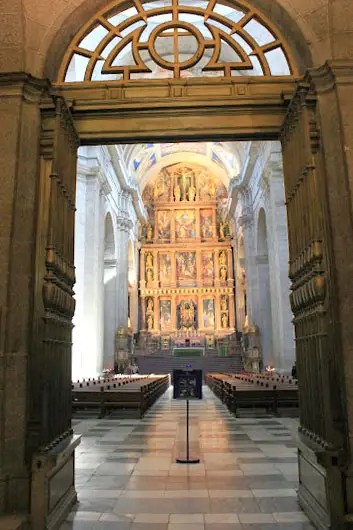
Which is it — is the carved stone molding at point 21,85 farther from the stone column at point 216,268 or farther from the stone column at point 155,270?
the stone column at point 216,268

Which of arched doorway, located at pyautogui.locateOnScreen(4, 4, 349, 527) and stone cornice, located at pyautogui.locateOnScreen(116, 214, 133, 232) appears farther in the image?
stone cornice, located at pyautogui.locateOnScreen(116, 214, 133, 232)

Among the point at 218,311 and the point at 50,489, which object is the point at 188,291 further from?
the point at 50,489

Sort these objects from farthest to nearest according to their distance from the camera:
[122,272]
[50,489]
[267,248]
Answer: [122,272]
[267,248]
[50,489]

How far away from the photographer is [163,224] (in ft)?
127

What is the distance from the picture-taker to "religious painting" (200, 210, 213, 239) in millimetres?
38469

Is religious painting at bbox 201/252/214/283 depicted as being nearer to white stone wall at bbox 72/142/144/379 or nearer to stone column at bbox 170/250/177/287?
stone column at bbox 170/250/177/287

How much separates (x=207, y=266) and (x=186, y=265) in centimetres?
173

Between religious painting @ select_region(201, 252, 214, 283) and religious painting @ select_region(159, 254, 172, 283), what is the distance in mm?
2730

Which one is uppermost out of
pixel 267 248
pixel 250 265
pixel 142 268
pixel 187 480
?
pixel 142 268

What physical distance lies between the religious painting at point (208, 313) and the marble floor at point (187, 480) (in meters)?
26.5

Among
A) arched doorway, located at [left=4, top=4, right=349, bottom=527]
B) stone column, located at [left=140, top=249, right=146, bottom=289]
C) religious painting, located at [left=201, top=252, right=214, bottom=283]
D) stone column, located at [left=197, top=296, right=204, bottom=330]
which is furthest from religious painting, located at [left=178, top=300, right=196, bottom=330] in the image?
arched doorway, located at [left=4, top=4, right=349, bottom=527]

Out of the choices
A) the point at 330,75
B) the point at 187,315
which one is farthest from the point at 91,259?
the point at 187,315

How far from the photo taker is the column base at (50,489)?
12.6ft

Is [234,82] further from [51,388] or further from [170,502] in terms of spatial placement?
[170,502]
